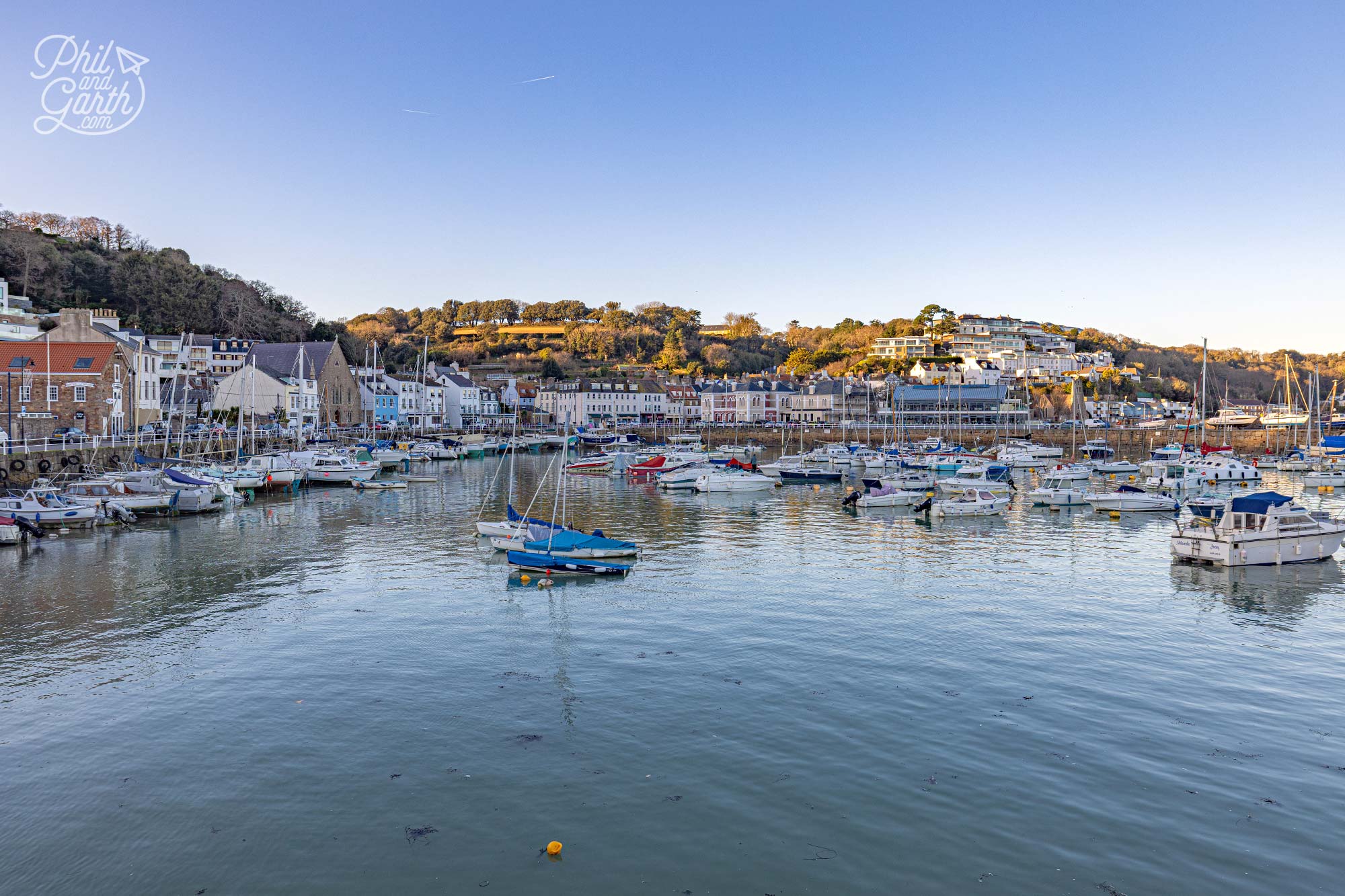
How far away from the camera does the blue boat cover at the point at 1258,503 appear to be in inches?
1054

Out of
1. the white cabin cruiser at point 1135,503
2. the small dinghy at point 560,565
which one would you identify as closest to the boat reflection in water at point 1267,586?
the white cabin cruiser at point 1135,503

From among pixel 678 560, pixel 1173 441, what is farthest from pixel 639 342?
pixel 678 560

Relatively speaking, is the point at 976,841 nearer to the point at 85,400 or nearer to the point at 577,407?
the point at 85,400

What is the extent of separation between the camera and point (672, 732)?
42.4ft

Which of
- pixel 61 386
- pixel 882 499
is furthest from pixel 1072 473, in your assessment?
A: pixel 61 386

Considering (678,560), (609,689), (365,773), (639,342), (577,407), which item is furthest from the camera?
(639,342)

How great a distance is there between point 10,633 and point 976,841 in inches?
813

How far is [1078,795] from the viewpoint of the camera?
10766 mm

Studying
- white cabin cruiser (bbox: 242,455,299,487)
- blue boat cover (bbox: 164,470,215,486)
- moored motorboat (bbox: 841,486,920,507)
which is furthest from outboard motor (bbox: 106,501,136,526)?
moored motorboat (bbox: 841,486,920,507)

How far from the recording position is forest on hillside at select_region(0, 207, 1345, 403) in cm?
10625

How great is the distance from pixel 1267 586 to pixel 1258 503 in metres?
4.07

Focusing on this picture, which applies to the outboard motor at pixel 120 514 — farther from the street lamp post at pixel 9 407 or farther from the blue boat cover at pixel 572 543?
the blue boat cover at pixel 572 543

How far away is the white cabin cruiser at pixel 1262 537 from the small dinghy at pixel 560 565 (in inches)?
755

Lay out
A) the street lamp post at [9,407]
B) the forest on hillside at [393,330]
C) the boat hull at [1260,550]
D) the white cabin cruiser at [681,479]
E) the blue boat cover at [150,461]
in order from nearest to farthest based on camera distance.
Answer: the boat hull at [1260,550] → the street lamp post at [9,407] → the blue boat cover at [150,461] → the white cabin cruiser at [681,479] → the forest on hillside at [393,330]
